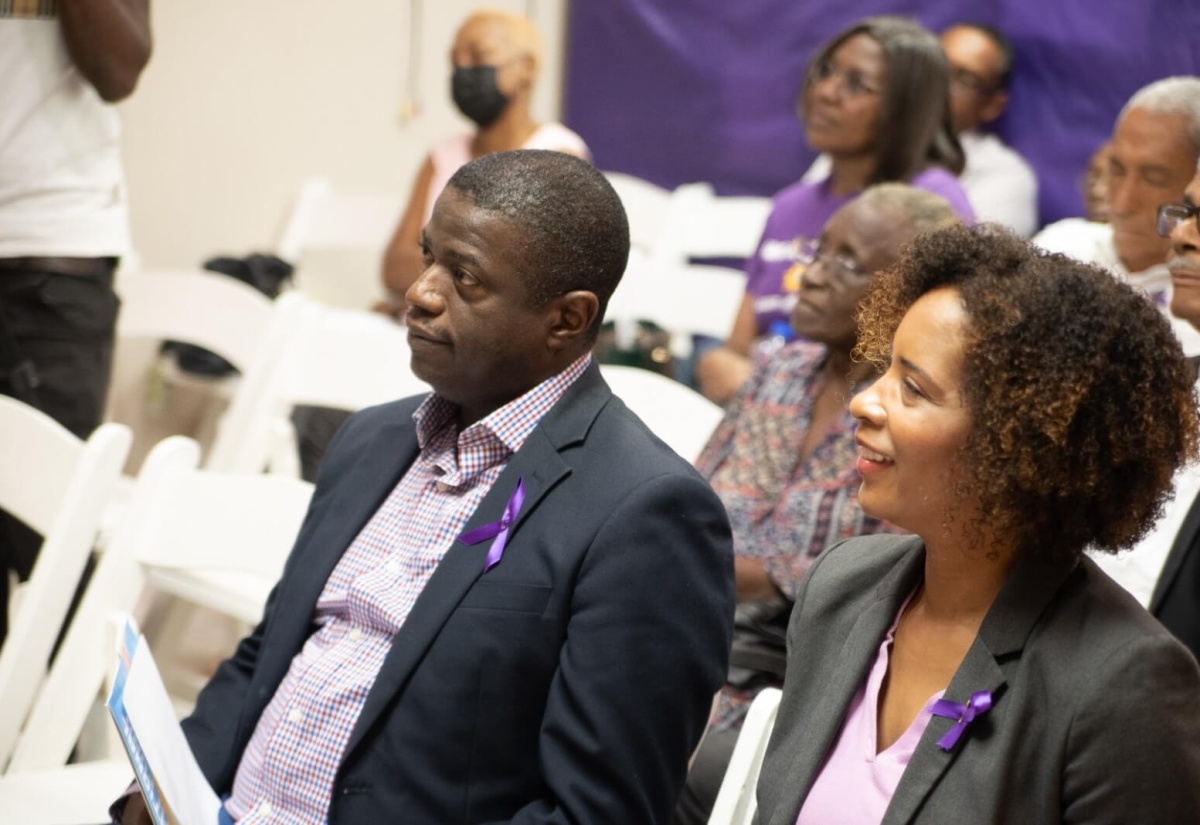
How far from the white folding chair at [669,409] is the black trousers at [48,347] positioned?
944mm

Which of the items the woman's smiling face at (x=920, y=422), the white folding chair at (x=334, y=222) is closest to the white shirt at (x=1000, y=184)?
the white folding chair at (x=334, y=222)

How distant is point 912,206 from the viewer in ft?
8.55

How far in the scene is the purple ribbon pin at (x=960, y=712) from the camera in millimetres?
→ 1332

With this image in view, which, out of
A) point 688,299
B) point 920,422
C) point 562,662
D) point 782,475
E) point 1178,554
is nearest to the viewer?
point 920,422

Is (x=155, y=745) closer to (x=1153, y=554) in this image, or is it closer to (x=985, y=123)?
(x=1153, y=554)

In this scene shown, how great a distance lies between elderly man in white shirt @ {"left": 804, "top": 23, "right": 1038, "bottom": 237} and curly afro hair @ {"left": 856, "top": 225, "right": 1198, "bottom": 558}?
2895mm

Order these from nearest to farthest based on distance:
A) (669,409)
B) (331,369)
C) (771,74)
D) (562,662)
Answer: (562,662) < (669,409) < (331,369) < (771,74)

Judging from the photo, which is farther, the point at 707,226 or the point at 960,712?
the point at 707,226

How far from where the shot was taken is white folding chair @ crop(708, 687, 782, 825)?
5.32 ft

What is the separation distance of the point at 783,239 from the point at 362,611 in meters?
1.98

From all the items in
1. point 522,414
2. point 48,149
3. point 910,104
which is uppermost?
point 910,104

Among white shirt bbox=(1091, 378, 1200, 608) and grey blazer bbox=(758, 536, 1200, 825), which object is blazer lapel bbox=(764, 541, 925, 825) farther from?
white shirt bbox=(1091, 378, 1200, 608)

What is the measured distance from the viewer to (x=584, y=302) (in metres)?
1.79

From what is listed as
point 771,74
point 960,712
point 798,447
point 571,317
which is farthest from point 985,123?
point 960,712
